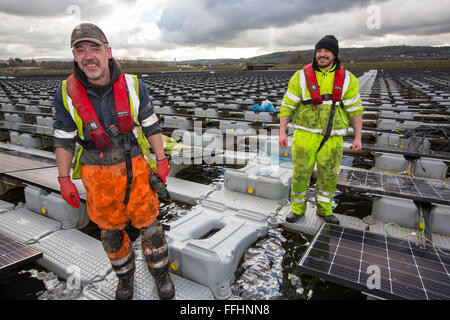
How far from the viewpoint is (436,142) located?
5.48m

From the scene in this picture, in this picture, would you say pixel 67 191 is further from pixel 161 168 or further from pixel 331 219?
pixel 331 219

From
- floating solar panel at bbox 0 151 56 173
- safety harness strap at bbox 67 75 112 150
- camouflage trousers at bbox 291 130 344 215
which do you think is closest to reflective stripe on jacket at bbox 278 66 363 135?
camouflage trousers at bbox 291 130 344 215

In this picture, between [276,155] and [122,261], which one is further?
[276,155]

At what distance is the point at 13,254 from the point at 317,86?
315cm

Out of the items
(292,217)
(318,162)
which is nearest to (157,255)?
(292,217)

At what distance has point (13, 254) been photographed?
2.36 meters

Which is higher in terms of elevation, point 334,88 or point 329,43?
point 329,43

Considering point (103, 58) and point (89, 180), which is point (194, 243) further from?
point (103, 58)

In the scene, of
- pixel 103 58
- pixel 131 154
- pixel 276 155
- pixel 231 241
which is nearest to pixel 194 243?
pixel 231 241

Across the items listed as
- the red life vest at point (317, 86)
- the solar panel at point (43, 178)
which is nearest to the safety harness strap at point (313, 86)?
the red life vest at point (317, 86)

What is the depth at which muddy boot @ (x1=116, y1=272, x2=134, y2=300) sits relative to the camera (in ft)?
6.74

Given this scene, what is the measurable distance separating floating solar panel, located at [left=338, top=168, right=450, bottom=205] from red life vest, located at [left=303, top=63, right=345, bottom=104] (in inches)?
41.4
